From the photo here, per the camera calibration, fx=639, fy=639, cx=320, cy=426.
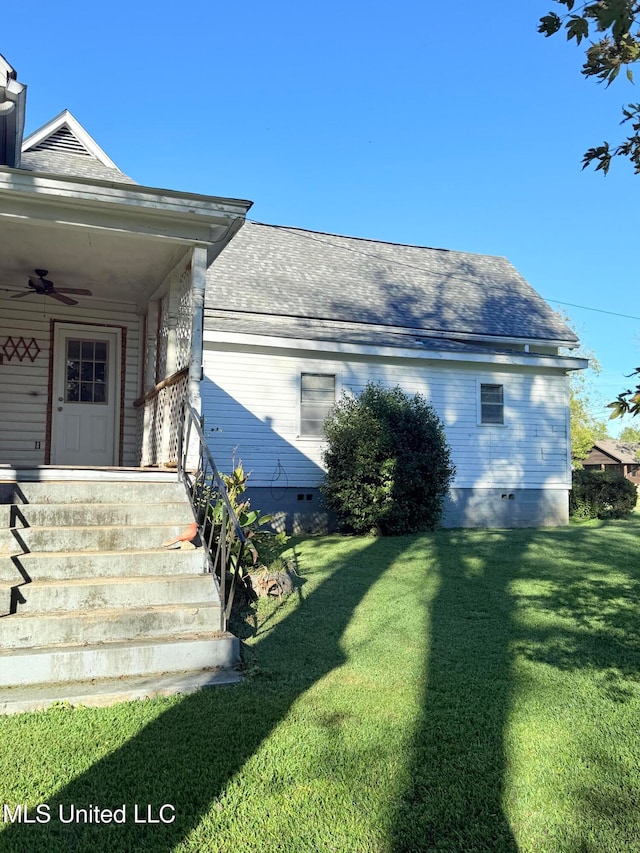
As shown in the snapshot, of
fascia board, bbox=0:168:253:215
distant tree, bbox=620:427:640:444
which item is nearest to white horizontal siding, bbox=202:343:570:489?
fascia board, bbox=0:168:253:215

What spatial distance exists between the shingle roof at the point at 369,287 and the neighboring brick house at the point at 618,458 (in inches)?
1048

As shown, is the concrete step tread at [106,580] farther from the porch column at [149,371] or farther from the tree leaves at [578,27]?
the tree leaves at [578,27]

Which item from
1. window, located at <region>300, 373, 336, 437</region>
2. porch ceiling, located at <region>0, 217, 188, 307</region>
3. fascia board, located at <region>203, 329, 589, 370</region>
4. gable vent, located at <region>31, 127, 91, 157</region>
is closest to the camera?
porch ceiling, located at <region>0, 217, 188, 307</region>

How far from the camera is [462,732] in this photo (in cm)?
356

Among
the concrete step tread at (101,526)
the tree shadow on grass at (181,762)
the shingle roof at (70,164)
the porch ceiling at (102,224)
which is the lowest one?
the tree shadow on grass at (181,762)

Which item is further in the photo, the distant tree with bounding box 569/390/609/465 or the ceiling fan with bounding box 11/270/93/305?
the distant tree with bounding box 569/390/609/465

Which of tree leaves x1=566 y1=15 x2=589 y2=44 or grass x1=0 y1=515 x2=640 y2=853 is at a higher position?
tree leaves x1=566 y1=15 x2=589 y2=44

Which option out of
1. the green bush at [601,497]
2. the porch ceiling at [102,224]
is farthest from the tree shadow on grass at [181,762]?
the green bush at [601,497]

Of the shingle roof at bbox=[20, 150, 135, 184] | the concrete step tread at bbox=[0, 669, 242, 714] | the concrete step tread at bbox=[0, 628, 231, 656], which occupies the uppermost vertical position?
the shingle roof at bbox=[20, 150, 135, 184]

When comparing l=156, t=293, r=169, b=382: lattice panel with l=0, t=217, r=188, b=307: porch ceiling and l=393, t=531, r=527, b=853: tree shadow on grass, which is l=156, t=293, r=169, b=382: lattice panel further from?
l=393, t=531, r=527, b=853: tree shadow on grass

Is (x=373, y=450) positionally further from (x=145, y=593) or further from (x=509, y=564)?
(x=145, y=593)

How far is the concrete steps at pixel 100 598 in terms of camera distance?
409 centimetres

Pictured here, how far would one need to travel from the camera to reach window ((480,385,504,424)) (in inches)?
554

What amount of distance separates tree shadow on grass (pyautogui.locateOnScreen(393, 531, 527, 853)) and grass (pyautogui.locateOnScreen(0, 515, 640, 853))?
11 mm
